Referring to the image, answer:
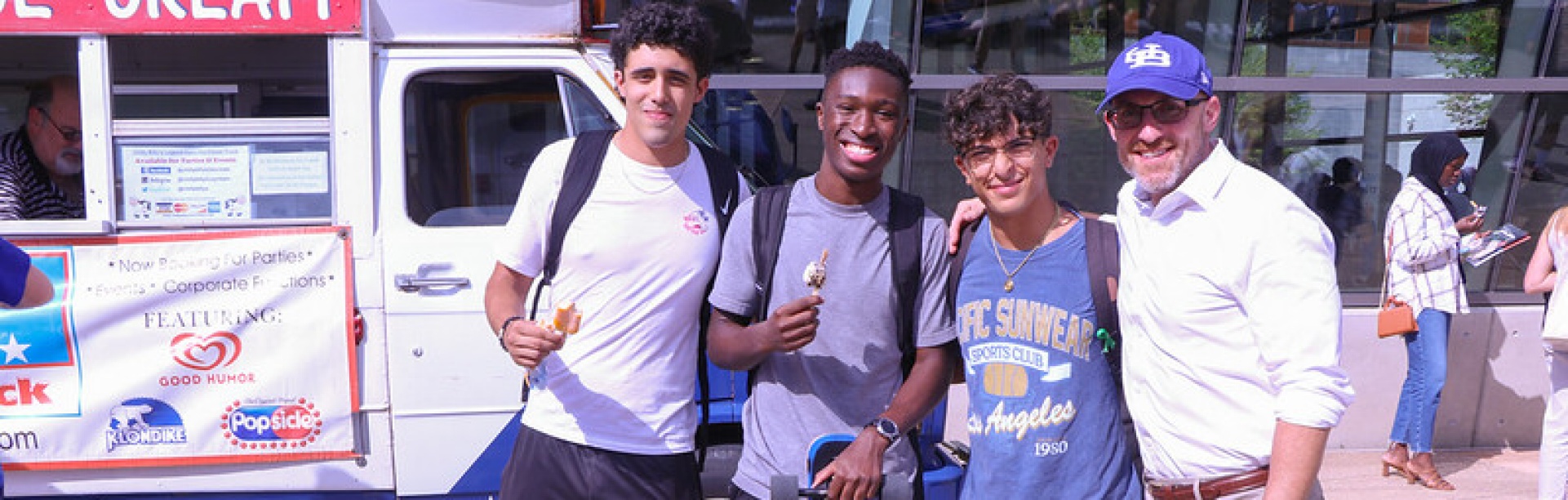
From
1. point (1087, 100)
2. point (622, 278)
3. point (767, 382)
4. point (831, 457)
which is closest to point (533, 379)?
point (622, 278)

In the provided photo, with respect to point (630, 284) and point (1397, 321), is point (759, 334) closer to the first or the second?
point (630, 284)

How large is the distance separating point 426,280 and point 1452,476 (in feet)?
17.6

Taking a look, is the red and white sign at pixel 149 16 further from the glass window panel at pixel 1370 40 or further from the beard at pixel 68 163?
the glass window panel at pixel 1370 40

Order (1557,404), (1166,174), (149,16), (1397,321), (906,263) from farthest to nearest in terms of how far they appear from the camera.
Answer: (1397,321) → (1557,404) → (149,16) → (906,263) → (1166,174)

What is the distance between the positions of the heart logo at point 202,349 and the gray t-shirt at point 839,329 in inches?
100

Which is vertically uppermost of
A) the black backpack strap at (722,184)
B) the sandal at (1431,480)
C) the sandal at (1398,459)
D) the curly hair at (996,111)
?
the curly hair at (996,111)

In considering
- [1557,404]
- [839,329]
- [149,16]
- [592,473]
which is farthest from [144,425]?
[1557,404]

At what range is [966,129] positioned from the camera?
2.53 metres

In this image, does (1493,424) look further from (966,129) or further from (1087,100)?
(966,129)

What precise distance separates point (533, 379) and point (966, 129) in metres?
1.20

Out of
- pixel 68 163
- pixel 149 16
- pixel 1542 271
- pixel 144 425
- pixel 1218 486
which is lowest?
pixel 144 425

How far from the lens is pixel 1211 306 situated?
2.24 m

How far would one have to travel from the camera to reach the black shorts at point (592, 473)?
9.47 ft

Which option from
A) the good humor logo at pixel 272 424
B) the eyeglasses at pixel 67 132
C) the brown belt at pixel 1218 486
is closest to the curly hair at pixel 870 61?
the brown belt at pixel 1218 486
